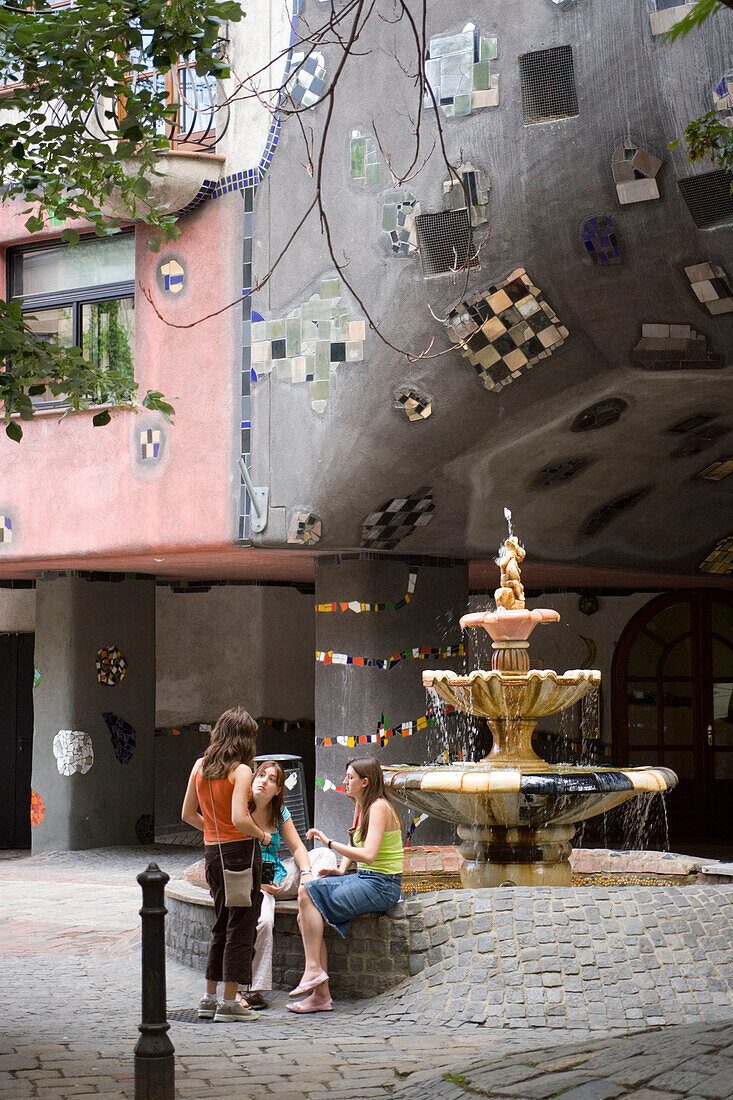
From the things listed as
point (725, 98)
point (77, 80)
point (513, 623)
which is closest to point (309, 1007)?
point (513, 623)

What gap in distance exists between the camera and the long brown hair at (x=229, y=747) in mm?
6934

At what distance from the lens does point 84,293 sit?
43.7ft

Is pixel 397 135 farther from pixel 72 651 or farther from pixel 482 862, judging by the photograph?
pixel 72 651

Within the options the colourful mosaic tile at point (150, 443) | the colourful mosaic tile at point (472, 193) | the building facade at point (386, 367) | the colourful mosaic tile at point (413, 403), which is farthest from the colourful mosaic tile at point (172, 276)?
the colourful mosaic tile at point (472, 193)

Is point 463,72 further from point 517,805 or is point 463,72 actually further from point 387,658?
point 517,805

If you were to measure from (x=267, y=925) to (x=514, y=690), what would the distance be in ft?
9.38

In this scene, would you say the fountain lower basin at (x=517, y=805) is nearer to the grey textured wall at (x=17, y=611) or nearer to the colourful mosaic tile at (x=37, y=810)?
the colourful mosaic tile at (x=37, y=810)

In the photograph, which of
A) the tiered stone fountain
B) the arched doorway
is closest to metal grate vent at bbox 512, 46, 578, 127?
the tiered stone fountain

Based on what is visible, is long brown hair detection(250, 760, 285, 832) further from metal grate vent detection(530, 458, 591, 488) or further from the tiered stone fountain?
metal grate vent detection(530, 458, 591, 488)

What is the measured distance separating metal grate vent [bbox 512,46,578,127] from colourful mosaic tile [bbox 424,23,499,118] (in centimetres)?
26

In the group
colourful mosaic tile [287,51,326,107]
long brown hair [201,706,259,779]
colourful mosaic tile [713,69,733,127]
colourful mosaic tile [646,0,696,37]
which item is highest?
colourful mosaic tile [287,51,326,107]

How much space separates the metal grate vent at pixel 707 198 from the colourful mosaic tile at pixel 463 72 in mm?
1597

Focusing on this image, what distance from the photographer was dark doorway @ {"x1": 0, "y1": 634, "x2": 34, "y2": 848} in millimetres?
16297

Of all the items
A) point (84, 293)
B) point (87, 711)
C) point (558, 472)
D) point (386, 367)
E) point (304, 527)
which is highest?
point (84, 293)
